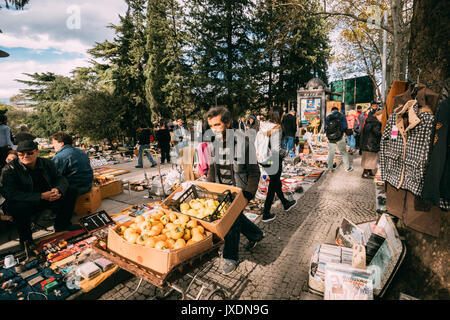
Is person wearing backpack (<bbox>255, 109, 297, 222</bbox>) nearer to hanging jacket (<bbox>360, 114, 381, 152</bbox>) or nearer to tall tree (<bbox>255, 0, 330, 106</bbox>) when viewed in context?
hanging jacket (<bbox>360, 114, 381, 152</bbox>)

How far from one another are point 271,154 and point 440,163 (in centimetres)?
253

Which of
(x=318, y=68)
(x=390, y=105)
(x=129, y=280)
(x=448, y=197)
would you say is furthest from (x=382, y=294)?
(x=318, y=68)

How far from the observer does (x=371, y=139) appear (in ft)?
20.9

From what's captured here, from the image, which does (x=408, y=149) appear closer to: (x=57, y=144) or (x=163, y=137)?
(x=57, y=144)

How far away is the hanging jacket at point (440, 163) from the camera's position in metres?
2.04

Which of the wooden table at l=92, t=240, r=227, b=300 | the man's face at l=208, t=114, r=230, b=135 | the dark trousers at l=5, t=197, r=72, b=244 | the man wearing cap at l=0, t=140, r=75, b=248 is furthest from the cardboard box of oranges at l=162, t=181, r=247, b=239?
the dark trousers at l=5, t=197, r=72, b=244

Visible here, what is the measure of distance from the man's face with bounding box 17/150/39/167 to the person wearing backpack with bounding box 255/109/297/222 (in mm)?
3777

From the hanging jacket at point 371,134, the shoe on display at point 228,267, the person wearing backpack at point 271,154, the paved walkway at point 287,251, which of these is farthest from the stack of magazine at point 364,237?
the hanging jacket at point 371,134

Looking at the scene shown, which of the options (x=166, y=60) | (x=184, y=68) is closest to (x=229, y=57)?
(x=184, y=68)

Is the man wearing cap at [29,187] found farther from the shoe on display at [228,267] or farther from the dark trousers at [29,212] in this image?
the shoe on display at [228,267]

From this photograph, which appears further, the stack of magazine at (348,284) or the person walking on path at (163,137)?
the person walking on path at (163,137)

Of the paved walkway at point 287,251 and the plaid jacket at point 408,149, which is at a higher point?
the plaid jacket at point 408,149

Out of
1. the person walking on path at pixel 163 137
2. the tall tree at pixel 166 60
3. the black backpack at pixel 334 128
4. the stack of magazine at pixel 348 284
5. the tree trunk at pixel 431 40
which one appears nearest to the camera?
the stack of magazine at pixel 348 284

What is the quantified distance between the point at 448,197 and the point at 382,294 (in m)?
1.13
